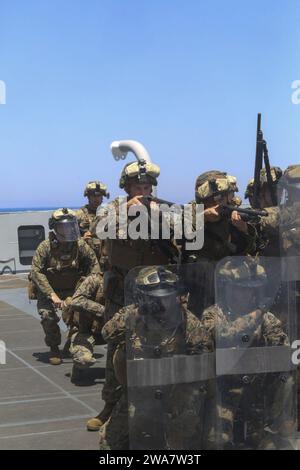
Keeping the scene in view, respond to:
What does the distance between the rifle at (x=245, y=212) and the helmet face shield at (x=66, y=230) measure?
11.7 ft

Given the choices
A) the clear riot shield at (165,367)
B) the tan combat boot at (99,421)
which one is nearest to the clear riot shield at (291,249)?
the clear riot shield at (165,367)

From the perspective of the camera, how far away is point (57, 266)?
7719mm

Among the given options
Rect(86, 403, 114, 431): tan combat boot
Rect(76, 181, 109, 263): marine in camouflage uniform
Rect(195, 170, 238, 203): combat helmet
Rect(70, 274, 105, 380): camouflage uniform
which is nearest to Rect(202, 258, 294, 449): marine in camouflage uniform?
Rect(195, 170, 238, 203): combat helmet

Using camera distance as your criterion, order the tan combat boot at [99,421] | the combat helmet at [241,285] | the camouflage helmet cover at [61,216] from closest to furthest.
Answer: the combat helmet at [241,285] < the tan combat boot at [99,421] < the camouflage helmet cover at [61,216]

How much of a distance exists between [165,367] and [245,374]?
422mm

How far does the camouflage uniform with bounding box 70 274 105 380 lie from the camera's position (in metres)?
6.45

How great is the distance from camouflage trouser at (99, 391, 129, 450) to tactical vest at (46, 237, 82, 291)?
11.9ft

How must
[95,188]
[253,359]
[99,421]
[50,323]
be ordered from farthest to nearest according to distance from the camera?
[95,188]
[50,323]
[99,421]
[253,359]

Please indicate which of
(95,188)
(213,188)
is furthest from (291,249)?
(95,188)

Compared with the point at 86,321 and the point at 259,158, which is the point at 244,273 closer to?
the point at 259,158

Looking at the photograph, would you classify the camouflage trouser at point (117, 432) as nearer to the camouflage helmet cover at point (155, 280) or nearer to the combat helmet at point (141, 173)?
the camouflage helmet cover at point (155, 280)

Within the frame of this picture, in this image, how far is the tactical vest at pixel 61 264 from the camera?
25.3ft

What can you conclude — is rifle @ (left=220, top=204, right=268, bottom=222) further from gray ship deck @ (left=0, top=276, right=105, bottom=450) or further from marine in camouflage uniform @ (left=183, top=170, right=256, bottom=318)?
gray ship deck @ (left=0, top=276, right=105, bottom=450)
